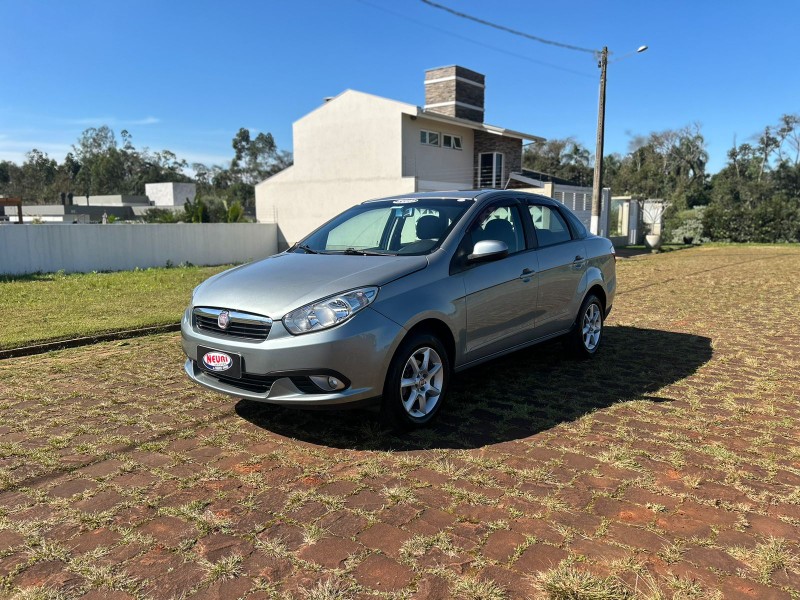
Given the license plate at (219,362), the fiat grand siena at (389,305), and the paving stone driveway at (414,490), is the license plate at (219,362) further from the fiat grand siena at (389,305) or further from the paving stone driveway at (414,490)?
the paving stone driveway at (414,490)

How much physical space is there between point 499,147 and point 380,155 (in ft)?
24.1

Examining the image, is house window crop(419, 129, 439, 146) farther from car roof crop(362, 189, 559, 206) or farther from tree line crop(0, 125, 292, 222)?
tree line crop(0, 125, 292, 222)

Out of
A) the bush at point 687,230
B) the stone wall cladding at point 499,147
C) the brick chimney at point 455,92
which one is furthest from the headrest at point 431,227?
the bush at point 687,230

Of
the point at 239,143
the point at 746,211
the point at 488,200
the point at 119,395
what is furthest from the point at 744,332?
the point at 239,143

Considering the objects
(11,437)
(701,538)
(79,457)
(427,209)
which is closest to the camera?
(701,538)

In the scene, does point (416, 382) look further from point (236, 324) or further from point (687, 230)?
point (687, 230)

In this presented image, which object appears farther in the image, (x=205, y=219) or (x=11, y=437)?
(x=205, y=219)

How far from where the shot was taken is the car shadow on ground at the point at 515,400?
4.26 m

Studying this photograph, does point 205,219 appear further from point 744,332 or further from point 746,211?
point 746,211

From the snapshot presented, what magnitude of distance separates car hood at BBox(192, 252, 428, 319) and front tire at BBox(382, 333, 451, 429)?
50 centimetres

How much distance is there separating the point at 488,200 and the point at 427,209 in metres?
0.53

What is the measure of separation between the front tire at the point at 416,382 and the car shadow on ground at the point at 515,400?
0.15 meters

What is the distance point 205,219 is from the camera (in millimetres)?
26844

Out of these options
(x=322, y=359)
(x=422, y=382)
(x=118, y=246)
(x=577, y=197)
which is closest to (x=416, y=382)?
(x=422, y=382)
